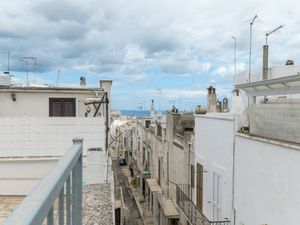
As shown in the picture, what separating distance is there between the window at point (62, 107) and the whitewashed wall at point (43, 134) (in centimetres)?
463

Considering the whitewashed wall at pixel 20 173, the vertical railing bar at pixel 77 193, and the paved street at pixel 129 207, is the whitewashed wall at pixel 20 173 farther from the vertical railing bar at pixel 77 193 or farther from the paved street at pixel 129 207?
Result: the paved street at pixel 129 207

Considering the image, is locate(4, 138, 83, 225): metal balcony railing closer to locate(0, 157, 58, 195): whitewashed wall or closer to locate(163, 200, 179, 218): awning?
locate(0, 157, 58, 195): whitewashed wall

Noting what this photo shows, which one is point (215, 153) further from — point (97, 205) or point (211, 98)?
point (211, 98)

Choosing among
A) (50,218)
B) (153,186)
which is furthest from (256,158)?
(153,186)

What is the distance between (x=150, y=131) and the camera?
30.4m

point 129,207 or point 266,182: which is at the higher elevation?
point 266,182

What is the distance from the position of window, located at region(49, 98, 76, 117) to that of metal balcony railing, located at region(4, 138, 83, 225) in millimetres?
15386

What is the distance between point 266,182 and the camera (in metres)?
8.20

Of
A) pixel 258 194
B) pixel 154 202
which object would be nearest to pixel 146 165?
pixel 154 202

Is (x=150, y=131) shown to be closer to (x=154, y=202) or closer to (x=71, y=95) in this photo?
(x=154, y=202)

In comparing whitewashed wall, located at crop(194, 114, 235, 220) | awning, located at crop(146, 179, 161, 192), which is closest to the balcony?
whitewashed wall, located at crop(194, 114, 235, 220)

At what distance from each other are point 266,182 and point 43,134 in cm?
827

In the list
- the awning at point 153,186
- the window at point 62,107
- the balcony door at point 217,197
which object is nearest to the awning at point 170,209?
the awning at point 153,186

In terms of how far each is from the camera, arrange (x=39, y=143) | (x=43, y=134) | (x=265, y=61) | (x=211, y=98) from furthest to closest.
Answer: (x=211, y=98), (x=43, y=134), (x=39, y=143), (x=265, y=61)
